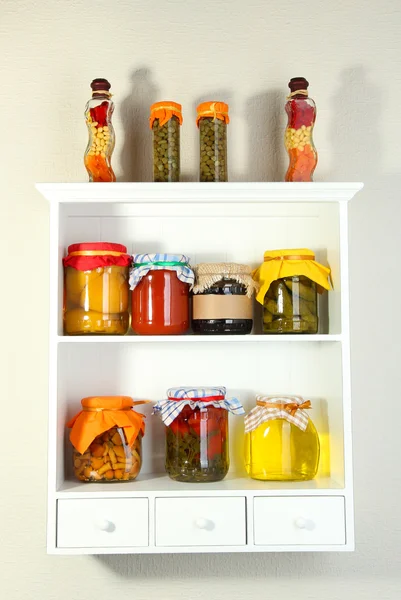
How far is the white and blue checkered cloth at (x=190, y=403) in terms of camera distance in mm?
1562

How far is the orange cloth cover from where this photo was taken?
5.07 feet

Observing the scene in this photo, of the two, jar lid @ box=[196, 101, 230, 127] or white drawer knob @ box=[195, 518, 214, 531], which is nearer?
white drawer knob @ box=[195, 518, 214, 531]

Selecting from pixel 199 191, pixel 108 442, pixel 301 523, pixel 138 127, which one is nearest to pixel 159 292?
pixel 199 191

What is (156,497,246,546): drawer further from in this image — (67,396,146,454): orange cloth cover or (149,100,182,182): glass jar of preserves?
(149,100,182,182): glass jar of preserves

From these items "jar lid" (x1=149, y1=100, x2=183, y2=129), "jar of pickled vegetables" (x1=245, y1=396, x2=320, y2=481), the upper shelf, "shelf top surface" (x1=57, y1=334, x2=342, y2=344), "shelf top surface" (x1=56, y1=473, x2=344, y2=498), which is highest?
"jar lid" (x1=149, y1=100, x2=183, y2=129)

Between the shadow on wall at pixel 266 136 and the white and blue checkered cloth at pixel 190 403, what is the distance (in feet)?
1.74

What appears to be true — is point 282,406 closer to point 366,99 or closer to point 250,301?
point 250,301

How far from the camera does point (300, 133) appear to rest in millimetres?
1644

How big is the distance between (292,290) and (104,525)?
611 mm

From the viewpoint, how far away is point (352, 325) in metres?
1.77

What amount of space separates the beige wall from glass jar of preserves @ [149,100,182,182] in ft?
0.46

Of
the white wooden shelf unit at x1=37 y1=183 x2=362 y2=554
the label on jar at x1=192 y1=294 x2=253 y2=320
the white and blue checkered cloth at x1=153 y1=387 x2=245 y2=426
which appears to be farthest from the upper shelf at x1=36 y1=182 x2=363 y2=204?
the white and blue checkered cloth at x1=153 y1=387 x2=245 y2=426

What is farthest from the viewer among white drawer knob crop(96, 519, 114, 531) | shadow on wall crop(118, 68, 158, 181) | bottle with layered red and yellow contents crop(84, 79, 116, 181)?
shadow on wall crop(118, 68, 158, 181)

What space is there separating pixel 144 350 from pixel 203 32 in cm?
77
